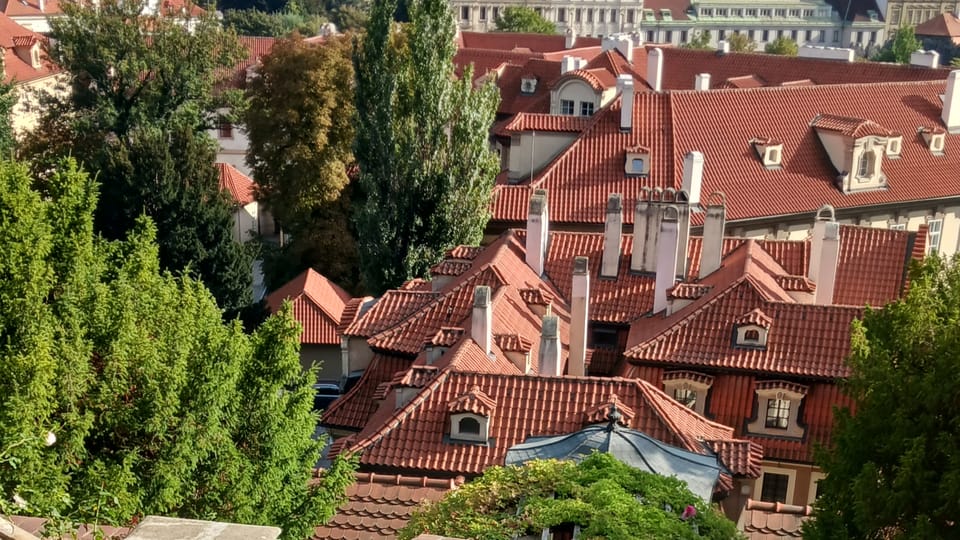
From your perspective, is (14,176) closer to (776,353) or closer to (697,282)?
(776,353)

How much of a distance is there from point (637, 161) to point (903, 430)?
25304 mm

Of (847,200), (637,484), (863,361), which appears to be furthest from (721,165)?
(637,484)

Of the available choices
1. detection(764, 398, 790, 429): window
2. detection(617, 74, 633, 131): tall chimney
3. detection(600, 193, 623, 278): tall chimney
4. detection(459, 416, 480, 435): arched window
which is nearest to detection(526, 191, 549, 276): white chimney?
detection(600, 193, 623, 278): tall chimney

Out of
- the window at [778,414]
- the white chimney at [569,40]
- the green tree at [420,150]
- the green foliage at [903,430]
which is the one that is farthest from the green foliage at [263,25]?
the green foliage at [903,430]

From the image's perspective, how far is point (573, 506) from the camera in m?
11.9

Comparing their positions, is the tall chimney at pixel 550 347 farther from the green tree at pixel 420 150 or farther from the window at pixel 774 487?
the green tree at pixel 420 150

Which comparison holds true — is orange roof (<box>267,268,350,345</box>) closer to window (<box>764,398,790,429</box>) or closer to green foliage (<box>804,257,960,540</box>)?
window (<box>764,398,790,429</box>)

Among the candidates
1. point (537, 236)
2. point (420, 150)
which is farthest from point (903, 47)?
point (537, 236)

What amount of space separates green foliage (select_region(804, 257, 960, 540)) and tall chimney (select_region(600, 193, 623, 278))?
565 inches

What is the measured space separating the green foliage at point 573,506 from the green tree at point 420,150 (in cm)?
2134

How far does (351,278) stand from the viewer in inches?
1596

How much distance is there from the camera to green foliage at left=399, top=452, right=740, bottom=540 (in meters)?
11.7

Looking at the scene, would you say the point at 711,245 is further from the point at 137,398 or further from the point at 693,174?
the point at 137,398

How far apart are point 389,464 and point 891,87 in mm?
33019
